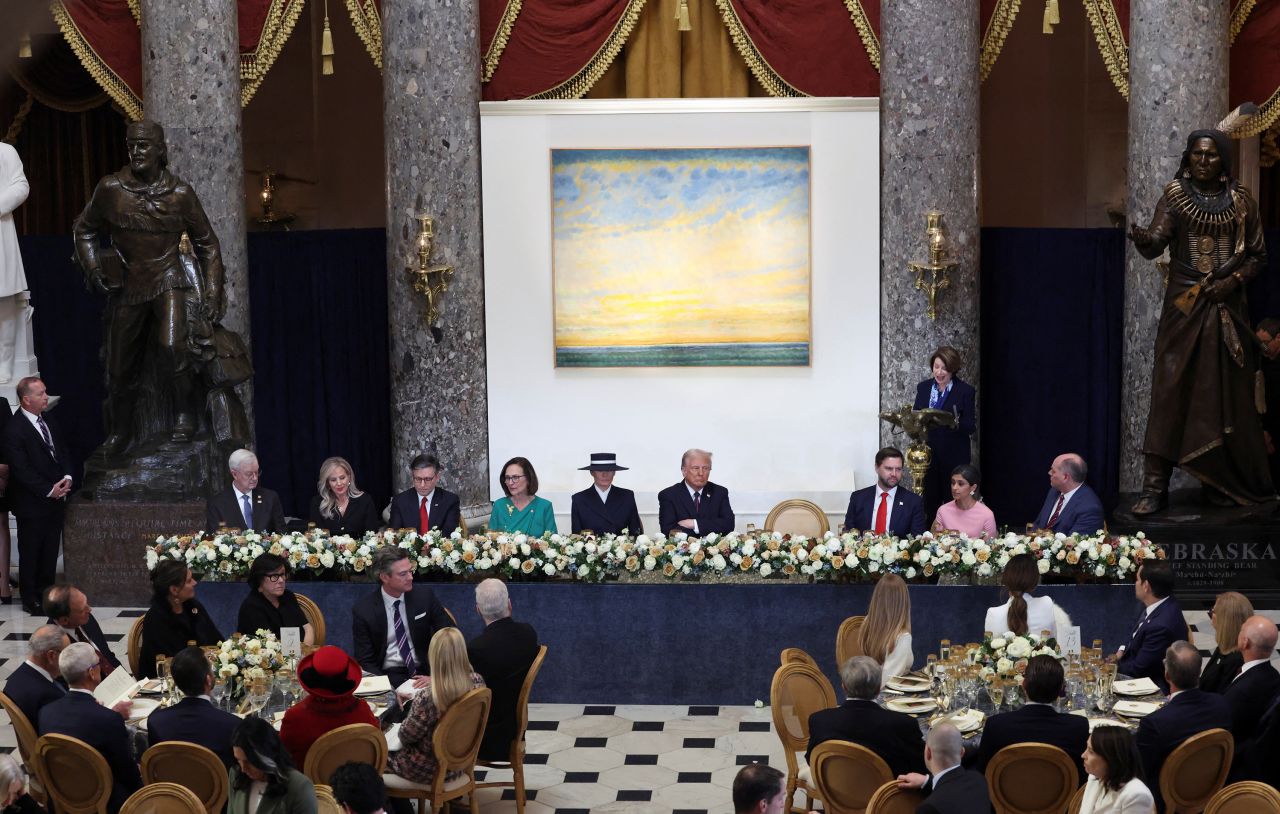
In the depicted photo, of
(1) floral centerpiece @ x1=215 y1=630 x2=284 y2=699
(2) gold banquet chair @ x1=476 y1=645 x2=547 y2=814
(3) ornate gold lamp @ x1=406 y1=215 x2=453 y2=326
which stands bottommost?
(2) gold banquet chair @ x1=476 y1=645 x2=547 y2=814

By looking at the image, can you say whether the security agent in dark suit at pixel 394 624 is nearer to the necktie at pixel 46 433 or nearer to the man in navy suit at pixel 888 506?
the man in navy suit at pixel 888 506

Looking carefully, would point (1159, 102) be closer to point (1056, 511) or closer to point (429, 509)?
point (1056, 511)

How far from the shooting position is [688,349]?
12.7 meters

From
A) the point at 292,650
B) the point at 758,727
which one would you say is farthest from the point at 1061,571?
the point at 292,650

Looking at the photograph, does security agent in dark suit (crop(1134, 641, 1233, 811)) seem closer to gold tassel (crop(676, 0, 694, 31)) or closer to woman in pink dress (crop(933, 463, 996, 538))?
woman in pink dress (crop(933, 463, 996, 538))

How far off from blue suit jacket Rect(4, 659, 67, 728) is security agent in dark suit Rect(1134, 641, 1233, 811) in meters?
4.21

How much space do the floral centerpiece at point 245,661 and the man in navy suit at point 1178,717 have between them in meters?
3.46

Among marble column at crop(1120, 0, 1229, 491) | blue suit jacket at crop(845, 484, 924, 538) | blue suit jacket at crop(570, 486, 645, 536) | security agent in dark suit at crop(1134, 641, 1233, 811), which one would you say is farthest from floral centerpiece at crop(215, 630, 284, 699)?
marble column at crop(1120, 0, 1229, 491)

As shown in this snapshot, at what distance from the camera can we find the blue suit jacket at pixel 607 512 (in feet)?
33.9

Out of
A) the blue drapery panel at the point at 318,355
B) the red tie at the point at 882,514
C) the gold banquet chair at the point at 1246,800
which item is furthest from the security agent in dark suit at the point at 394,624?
the blue drapery panel at the point at 318,355

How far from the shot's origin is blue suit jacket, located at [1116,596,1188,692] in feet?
25.6

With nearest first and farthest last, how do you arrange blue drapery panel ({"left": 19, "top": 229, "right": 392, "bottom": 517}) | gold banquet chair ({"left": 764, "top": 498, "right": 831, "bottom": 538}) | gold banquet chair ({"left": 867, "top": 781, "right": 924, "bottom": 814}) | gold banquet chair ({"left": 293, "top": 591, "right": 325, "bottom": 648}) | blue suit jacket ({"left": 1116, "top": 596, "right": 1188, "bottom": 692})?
1. gold banquet chair ({"left": 867, "top": 781, "right": 924, "bottom": 814})
2. blue suit jacket ({"left": 1116, "top": 596, "right": 1188, "bottom": 692})
3. gold banquet chair ({"left": 293, "top": 591, "right": 325, "bottom": 648})
4. gold banquet chair ({"left": 764, "top": 498, "right": 831, "bottom": 538})
5. blue drapery panel ({"left": 19, "top": 229, "right": 392, "bottom": 517})

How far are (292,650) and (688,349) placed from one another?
5519mm

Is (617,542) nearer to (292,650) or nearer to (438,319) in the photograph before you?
(292,650)
